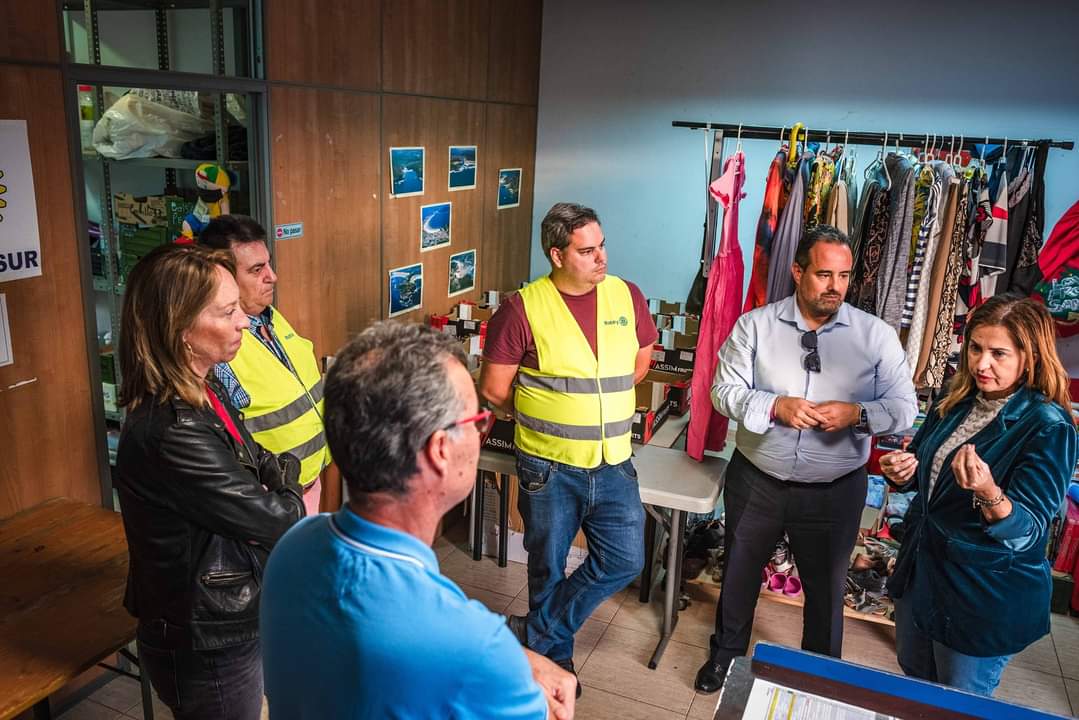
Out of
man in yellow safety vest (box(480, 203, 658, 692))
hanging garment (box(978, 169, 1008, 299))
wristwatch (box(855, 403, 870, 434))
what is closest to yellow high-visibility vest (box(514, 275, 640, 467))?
man in yellow safety vest (box(480, 203, 658, 692))

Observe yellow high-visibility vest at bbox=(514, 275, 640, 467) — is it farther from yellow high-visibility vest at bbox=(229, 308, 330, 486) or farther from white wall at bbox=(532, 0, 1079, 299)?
white wall at bbox=(532, 0, 1079, 299)

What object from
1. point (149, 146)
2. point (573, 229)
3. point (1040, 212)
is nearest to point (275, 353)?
point (573, 229)

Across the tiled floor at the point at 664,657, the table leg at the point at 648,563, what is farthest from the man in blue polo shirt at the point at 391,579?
the table leg at the point at 648,563

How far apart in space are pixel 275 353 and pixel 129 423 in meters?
0.79

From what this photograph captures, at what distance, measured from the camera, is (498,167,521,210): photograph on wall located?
5.05 metres

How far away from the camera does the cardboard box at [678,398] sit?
12.8 feet

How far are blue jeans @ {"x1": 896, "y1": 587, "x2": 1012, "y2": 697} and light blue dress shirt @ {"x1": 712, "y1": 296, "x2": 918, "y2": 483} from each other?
533 mm

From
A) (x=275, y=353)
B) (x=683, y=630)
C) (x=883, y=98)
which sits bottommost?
(x=683, y=630)

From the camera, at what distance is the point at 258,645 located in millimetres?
1908

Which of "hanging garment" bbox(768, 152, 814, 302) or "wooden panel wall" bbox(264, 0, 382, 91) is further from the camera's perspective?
"hanging garment" bbox(768, 152, 814, 302)

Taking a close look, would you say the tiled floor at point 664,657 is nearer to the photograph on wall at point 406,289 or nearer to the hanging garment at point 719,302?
the hanging garment at point 719,302

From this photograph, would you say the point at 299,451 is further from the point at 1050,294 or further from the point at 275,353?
the point at 1050,294

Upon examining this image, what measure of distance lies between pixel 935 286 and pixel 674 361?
3.90 ft

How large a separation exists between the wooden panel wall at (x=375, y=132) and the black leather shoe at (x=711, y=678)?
2032mm
